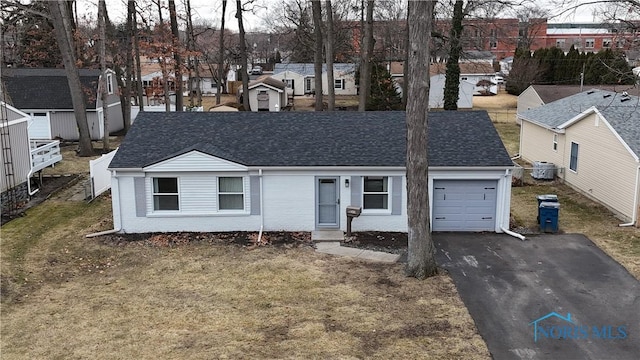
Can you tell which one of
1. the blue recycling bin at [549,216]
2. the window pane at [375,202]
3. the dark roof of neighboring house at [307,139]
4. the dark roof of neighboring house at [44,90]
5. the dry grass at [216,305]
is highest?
the dark roof of neighboring house at [44,90]

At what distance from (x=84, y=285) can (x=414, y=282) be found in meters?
7.85

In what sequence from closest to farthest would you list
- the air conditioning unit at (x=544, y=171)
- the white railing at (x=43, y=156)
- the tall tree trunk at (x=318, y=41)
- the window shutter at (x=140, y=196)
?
1. the window shutter at (x=140, y=196)
2. the white railing at (x=43, y=156)
3. the air conditioning unit at (x=544, y=171)
4. the tall tree trunk at (x=318, y=41)

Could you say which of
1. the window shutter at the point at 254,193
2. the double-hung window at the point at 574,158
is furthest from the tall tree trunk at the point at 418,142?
the double-hung window at the point at 574,158

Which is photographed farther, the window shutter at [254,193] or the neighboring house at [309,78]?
the neighboring house at [309,78]

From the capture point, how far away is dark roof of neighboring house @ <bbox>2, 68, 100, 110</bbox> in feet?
113

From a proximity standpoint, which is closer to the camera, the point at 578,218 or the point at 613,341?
the point at 613,341

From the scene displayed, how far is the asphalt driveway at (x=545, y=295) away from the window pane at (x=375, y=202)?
1.87m

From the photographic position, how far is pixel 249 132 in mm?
18453

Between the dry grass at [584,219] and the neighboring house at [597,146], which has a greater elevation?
the neighboring house at [597,146]

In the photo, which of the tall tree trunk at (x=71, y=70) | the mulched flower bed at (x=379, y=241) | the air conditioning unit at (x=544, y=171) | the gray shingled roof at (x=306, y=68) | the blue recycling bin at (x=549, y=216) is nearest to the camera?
the mulched flower bed at (x=379, y=241)

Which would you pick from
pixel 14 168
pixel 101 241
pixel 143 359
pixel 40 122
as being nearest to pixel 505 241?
pixel 143 359

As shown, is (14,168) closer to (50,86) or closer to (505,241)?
(50,86)

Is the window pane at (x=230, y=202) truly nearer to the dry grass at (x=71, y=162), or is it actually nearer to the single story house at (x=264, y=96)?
the dry grass at (x=71, y=162)

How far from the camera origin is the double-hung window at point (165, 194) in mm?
17297
